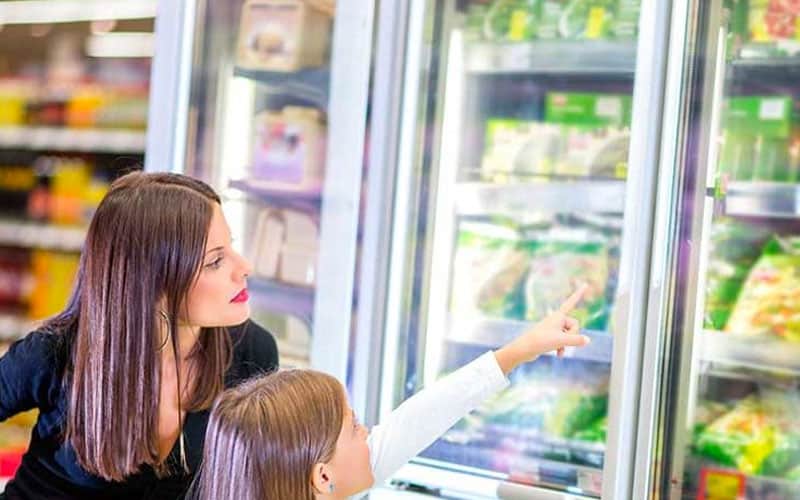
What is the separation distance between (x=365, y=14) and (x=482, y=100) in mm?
491

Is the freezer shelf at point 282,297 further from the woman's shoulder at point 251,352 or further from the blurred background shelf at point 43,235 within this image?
the blurred background shelf at point 43,235

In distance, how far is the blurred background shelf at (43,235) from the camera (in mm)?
2980

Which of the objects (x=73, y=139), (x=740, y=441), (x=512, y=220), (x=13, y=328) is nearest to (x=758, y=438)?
(x=740, y=441)

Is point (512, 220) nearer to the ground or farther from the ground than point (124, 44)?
nearer to the ground

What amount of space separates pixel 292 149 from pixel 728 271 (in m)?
0.99

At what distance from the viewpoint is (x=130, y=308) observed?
5.54 feet

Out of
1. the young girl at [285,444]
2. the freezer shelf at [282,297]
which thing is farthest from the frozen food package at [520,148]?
the young girl at [285,444]

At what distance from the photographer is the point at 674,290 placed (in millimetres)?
1840

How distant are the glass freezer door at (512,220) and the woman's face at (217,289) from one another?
0.54 metres

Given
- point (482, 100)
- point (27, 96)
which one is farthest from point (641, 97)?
point (27, 96)

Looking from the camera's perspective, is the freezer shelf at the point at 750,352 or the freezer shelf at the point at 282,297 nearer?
the freezer shelf at the point at 750,352

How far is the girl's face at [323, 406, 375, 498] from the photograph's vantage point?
1448mm

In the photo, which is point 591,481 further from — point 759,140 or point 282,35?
point 282,35

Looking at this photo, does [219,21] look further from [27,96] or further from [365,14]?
[27,96]
